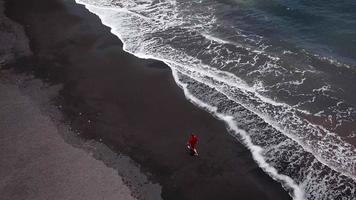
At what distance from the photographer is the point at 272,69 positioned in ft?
84.8

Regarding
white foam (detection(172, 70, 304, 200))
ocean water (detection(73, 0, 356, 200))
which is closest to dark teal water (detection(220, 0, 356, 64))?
ocean water (detection(73, 0, 356, 200))

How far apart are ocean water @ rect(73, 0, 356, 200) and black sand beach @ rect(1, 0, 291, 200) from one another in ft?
2.92

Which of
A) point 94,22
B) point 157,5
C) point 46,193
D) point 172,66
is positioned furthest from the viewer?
point 157,5

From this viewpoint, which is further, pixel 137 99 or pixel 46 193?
pixel 137 99

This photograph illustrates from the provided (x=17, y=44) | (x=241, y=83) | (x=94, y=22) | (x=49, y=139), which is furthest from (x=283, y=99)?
(x=17, y=44)

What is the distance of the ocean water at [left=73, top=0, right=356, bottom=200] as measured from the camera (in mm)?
19547

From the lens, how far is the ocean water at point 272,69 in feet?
64.1

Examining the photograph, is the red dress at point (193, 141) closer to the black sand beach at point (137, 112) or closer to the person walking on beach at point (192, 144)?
the person walking on beach at point (192, 144)

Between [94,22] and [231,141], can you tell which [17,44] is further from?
[231,141]

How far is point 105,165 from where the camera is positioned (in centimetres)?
1903

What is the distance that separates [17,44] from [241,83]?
623 inches

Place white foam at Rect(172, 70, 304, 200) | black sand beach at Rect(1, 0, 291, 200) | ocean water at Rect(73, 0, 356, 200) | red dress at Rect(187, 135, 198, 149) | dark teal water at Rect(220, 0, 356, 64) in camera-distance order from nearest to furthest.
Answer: white foam at Rect(172, 70, 304, 200) → black sand beach at Rect(1, 0, 291, 200) → red dress at Rect(187, 135, 198, 149) → ocean water at Rect(73, 0, 356, 200) → dark teal water at Rect(220, 0, 356, 64)

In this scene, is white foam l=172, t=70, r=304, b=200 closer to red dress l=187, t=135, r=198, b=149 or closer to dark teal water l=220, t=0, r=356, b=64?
red dress l=187, t=135, r=198, b=149

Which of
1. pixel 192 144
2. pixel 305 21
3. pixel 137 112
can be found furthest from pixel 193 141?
pixel 305 21
